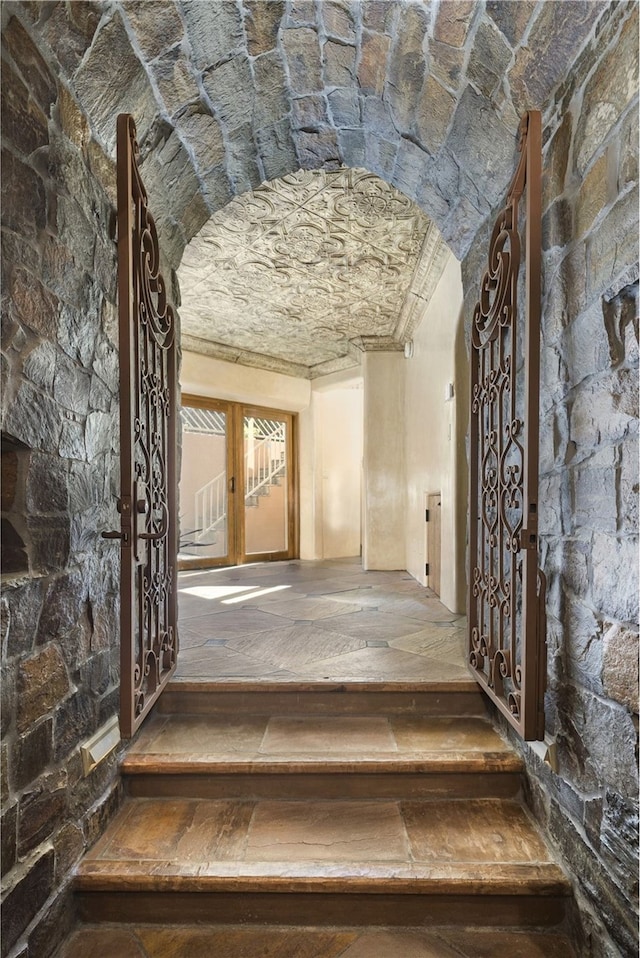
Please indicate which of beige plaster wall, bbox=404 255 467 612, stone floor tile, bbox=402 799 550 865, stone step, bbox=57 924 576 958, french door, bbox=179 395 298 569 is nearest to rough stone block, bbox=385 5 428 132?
beige plaster wall, bbox=404 255 467 612

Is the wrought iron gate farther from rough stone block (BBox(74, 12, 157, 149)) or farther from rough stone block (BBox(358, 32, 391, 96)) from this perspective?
rough stone block (BBox(358, 32, 391, 96))

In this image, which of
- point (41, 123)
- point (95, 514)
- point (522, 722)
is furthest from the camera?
point (95, 514)

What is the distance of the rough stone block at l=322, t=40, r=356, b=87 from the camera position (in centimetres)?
150

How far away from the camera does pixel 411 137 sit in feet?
5.71

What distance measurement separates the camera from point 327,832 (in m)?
1.39

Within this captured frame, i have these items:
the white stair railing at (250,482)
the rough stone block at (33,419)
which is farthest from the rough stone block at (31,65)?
the white stair railing at (250,482)

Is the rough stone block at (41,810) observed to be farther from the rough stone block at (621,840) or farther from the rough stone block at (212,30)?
the rough stone block at (212,30)

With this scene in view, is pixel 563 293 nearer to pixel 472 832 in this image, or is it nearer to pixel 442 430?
pixel 472 832

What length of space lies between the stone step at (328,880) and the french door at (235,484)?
4.11m

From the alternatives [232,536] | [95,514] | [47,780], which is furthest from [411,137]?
[232,536]

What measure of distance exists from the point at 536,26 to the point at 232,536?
5109 millimetres

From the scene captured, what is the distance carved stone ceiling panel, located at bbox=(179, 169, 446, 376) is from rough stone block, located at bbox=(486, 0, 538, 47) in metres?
1.15

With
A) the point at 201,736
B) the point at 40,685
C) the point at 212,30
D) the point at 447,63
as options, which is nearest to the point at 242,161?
the point at 212,30

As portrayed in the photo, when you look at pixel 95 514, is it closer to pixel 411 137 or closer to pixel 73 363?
pixel 73 363
